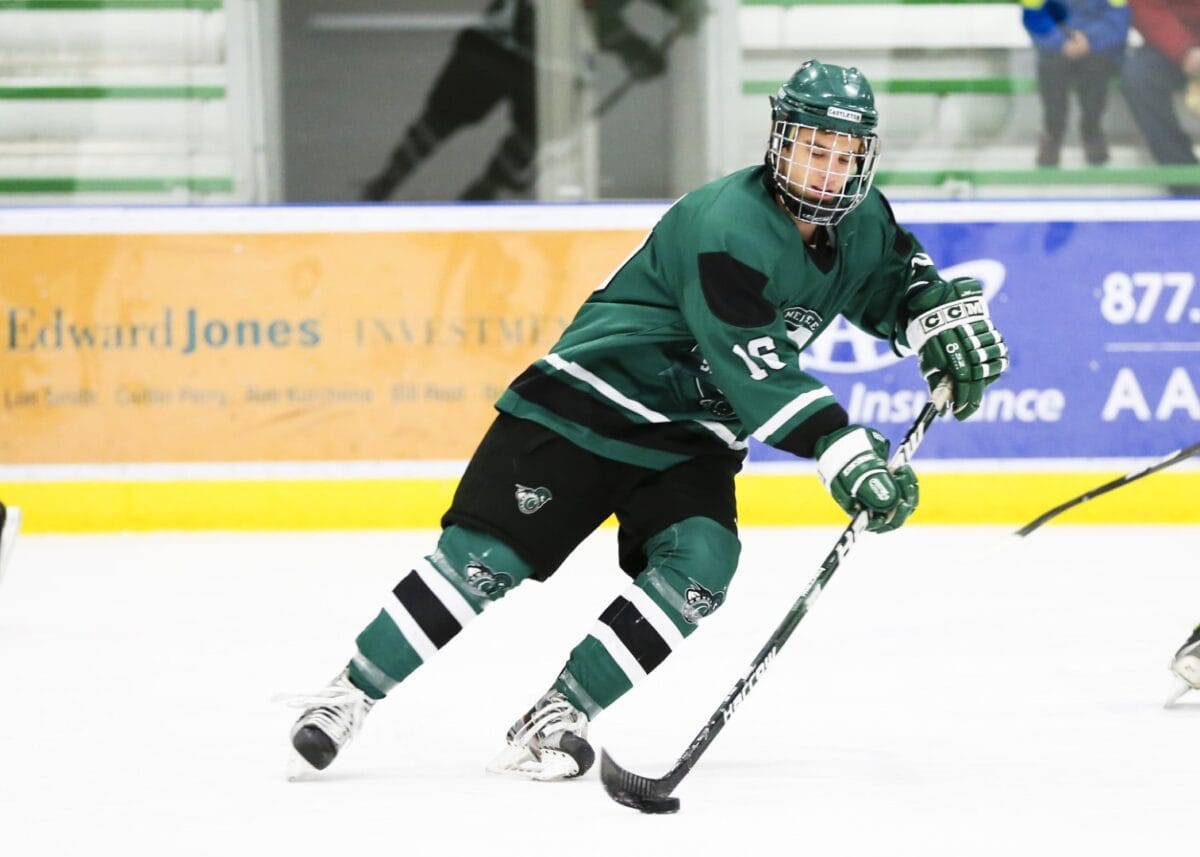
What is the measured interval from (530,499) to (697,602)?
0.25 metres

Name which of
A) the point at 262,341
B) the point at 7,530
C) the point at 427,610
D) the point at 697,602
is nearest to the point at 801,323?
the point at 697,602

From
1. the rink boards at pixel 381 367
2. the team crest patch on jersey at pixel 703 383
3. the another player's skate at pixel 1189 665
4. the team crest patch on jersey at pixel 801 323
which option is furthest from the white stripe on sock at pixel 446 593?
the rink boards at pixel 381 367

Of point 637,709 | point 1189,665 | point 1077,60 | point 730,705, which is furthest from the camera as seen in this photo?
point 1077,60

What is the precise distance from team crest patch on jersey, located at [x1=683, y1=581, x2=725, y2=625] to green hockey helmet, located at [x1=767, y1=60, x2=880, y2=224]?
0.49 metres

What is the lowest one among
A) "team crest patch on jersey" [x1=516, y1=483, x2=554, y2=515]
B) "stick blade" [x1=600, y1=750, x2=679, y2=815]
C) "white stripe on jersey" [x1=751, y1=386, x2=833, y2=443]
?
"stick blade" [x1=600, y1=750, x2=679, y2=815]

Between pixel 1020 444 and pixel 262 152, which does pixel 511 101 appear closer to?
pixel 262 152

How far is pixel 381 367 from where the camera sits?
16.1 feet

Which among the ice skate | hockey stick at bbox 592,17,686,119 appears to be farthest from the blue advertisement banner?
the ice skate

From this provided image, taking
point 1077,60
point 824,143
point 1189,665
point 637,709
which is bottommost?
point 637,709

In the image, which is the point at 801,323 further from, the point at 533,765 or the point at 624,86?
the point at 624,86

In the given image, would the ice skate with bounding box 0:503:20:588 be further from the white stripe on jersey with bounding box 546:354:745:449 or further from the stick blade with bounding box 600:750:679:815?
the stick blade with bounding box 600:750:679:815

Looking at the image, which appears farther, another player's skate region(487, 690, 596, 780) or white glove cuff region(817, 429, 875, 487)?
another player's skate region(487, 690, 596, 780)

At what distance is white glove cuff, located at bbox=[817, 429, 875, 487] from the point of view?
2195 millimetres

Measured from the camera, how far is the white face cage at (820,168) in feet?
7.49
